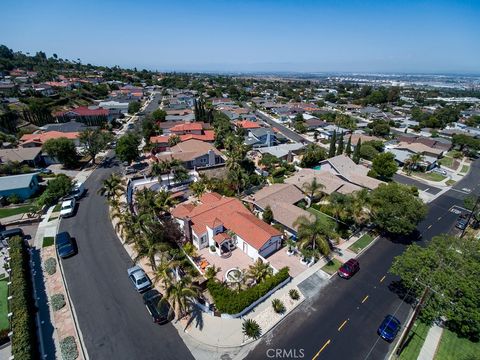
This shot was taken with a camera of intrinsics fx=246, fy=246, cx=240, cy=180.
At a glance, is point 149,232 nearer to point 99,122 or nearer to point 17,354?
point 17,354

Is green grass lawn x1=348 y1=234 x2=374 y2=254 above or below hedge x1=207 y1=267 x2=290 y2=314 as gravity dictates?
below

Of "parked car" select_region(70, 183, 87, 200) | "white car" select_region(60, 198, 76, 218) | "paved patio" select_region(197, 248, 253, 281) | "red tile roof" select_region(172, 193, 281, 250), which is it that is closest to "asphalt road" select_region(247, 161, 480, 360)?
"paved patio" select_region(197, 248, 253, 281)

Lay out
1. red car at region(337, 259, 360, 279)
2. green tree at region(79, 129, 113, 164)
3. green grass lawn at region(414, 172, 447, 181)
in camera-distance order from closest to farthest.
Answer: red car at region(337, 259, 360, 279) < green tree at region(79, 129, 113, 164) < green grass lawn at region(414, 172, 447, 181)

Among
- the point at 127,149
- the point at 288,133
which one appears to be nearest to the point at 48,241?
the point at 127,149

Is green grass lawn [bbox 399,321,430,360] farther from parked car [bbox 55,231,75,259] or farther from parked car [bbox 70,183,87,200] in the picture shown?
parked car [bbox 70,183,87,200]

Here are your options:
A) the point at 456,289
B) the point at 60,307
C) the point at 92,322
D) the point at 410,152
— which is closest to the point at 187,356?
the point at 92,322

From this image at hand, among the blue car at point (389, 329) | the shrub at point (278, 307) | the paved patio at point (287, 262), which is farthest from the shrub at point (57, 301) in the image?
the blue car at point (389, 329)

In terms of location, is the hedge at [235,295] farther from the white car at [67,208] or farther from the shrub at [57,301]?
the white car at [67,208]
